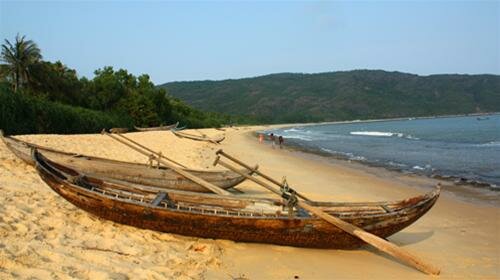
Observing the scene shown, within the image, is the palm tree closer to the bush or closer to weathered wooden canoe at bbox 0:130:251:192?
the bush

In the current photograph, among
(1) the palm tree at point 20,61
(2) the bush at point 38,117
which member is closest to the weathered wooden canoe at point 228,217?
(2) the bush at point 38,117

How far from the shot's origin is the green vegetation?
22.7m

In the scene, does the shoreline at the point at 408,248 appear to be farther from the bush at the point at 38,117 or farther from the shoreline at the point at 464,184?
the bush at the point at 38,117

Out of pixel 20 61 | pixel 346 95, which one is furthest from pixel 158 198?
pixel 346 95

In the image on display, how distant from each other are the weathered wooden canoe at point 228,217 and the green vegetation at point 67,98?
54.6 feet

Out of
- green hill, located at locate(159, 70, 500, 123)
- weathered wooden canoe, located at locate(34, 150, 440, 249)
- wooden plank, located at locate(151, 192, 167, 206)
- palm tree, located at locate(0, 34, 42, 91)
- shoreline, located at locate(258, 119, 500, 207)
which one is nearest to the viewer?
weathered wooden canoe, located at locate(34, 150, 440, 249)

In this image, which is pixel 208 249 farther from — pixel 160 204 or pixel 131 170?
pixel 131 170

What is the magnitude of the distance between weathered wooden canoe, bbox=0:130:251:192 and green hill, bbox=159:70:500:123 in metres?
137

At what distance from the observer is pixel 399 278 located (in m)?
5.61

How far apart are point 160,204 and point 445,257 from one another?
451cm

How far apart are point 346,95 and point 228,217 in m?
179

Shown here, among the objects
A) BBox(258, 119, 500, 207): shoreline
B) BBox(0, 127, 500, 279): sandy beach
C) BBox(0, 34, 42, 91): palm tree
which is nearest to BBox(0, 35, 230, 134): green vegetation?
BBox(0, 34, 42, 91): palm tree

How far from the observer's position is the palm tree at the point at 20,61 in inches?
1383

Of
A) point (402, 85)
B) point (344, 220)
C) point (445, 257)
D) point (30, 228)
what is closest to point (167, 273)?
point (30, 228)
